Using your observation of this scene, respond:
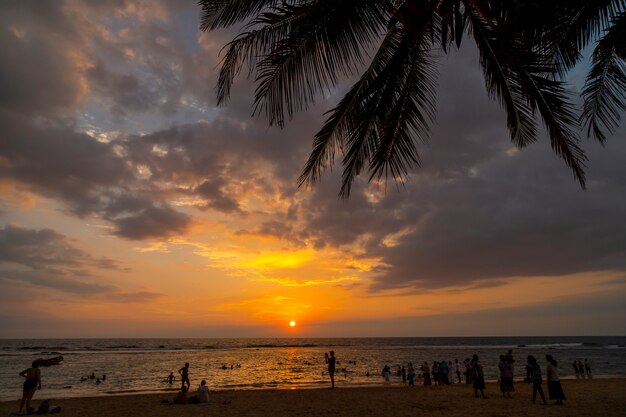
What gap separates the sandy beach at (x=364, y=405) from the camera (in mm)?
14008

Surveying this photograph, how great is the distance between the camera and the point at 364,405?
1608 cm

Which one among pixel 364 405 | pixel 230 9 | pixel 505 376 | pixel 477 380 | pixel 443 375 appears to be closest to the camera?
pixel 230 9

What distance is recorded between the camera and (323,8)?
424 centimetres

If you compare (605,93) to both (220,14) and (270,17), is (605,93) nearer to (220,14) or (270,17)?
(270,17)

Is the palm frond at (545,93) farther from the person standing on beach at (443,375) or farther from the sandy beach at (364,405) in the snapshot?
the person standing on beach at (443,375)

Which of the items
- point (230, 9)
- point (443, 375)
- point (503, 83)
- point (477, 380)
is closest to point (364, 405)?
point (477, 380)

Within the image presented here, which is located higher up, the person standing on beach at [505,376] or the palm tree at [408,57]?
the palm tree at [408,57]

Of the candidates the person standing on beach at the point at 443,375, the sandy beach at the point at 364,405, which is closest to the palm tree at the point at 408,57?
the sandy beach at the point at 364,405

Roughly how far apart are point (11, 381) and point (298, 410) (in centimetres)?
2762

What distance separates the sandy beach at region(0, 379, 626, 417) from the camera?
14.0 meters

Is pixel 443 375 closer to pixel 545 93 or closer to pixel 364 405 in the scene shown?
pixel 364 405

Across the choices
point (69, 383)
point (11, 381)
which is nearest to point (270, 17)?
point (69, 383)

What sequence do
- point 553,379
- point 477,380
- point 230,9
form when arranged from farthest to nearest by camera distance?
point 477,380 < point 553,379 < point 230,9

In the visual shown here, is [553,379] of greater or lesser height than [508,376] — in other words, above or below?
above
